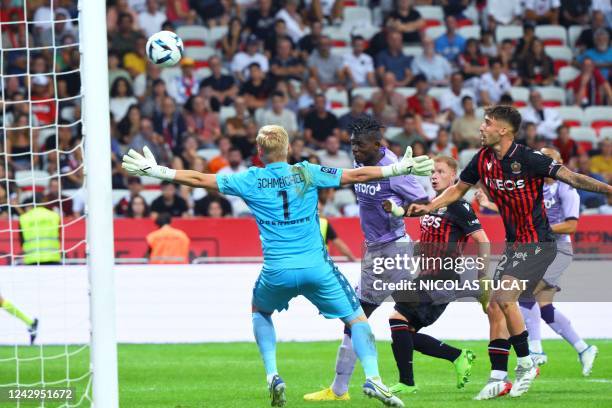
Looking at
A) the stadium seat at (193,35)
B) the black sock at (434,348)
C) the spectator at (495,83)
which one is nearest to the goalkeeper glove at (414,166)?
the black sock at (434,348)

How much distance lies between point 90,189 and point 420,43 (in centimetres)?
1543

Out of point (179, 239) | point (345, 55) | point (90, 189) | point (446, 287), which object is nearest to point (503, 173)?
point (446, 287)

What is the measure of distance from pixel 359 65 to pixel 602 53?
475cm

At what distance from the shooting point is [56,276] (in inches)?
584

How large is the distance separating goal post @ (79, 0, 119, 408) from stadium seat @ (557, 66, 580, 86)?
52.6 feet

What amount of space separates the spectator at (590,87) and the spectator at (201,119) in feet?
22.6

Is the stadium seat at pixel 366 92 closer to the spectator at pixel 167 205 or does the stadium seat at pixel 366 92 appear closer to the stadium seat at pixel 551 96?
the stadium seat at pixel 551 96

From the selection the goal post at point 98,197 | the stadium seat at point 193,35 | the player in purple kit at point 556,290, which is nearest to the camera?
the goal post at point 98,197

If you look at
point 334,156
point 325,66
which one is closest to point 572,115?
point 325,66

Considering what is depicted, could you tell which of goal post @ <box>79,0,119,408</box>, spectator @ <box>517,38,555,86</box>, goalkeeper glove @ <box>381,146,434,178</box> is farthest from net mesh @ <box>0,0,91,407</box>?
spectator @ <box>517,38,555,86</box>

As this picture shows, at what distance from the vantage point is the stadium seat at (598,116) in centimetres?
2077

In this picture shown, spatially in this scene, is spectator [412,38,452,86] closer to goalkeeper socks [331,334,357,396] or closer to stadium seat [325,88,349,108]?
stadium seat [325,88,349,108]

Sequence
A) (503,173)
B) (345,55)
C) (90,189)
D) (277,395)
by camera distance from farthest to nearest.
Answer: (345,55) → (503,173) → (277,395) → (90,189)

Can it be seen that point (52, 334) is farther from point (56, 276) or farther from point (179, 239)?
point (179, 239)
